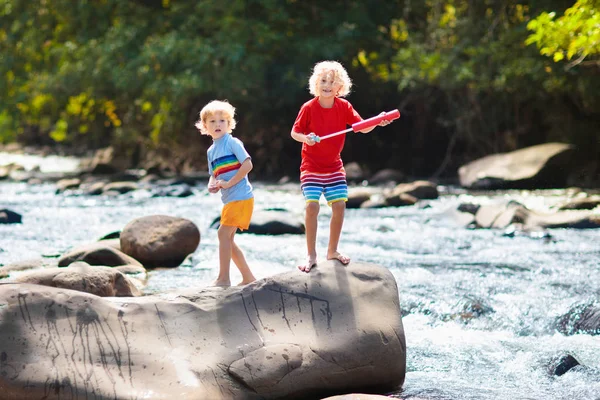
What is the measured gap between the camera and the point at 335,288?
518 centimetres

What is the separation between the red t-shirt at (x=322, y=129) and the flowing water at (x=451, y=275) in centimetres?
143

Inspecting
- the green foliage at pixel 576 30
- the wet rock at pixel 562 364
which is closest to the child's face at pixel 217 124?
the wet rock at pixel 562 364

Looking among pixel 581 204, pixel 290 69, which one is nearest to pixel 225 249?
pixel 581 204

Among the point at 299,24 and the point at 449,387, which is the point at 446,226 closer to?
the point at 449,387

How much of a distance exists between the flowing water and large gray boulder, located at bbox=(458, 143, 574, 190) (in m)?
1.36

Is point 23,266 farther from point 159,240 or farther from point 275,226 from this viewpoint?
point 275,226

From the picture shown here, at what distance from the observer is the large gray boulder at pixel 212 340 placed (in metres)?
4.44

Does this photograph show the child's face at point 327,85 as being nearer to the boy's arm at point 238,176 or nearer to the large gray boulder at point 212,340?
the boy's arm at point 238,176

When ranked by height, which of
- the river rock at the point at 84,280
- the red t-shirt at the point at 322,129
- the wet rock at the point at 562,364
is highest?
the red t-shirt at the point at 322,129

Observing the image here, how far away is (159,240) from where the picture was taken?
9094mm

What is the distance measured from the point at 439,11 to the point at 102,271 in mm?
15586

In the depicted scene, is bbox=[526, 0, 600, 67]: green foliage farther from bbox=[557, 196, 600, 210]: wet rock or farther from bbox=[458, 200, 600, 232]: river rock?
bbox=[557, 196, 600, 210]: wet rock

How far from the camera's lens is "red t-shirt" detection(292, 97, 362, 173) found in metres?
5.54

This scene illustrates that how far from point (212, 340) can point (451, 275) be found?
160 inches
